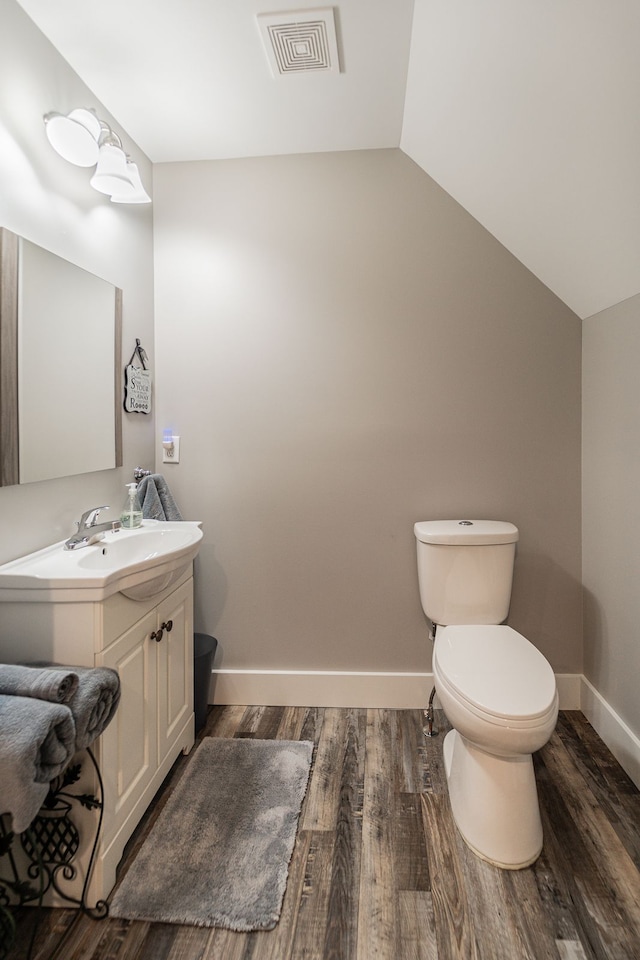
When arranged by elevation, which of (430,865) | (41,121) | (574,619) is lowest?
(430,865)

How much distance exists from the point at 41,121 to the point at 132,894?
2245 millimetres

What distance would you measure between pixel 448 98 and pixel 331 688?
7.80ft

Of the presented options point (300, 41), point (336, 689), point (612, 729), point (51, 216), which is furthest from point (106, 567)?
point (612, 729)

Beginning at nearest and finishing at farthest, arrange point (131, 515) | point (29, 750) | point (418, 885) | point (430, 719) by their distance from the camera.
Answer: point (29, 750) < point (418, 885) < point (131, 515) < point (430, 719)

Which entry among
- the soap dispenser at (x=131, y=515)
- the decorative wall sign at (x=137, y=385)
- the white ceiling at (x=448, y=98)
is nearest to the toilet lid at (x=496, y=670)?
the soap dispenser at (x=131, y=515)

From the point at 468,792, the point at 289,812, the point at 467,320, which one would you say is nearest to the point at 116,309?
the point at 467,320

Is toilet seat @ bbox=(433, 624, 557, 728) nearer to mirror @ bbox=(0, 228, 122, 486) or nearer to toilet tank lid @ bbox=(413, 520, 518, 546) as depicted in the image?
toilet tank lid @ bbox=(413, 520, 518, 546)

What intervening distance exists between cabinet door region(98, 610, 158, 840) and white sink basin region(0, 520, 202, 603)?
15cm

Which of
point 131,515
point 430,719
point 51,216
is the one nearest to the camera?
point 51,216

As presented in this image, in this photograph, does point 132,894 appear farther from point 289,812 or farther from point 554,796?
point 554,796

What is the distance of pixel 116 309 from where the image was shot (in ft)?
6.84

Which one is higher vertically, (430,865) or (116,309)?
(116,309)

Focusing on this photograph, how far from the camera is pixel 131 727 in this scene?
5.16 ft

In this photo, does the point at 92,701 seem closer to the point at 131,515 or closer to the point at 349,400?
the point at 131,515
